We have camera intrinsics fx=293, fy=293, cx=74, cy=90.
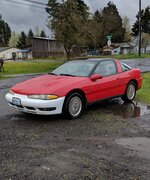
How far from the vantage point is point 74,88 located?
671cm

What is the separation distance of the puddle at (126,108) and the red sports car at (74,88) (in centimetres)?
30

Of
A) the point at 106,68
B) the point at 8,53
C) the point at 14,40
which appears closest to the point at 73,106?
the point at 106,68

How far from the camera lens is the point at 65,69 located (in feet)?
26.1

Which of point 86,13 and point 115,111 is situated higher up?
point 86,13

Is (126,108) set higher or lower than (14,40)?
lower

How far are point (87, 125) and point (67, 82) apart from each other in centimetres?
116

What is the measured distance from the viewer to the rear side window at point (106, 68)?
25.3ft

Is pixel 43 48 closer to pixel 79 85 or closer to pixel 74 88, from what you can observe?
pixel 79 85

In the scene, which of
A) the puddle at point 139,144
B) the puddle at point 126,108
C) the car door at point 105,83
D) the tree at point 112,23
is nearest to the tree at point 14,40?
the tree at point 112,23

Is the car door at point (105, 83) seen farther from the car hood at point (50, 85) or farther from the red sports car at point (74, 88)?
the car hood at point (50, 85)

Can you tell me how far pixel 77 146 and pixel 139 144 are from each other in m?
1.10

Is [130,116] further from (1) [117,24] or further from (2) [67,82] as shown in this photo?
(1) [117,24]

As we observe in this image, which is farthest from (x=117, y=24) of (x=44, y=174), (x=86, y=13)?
(x=44, y=174)

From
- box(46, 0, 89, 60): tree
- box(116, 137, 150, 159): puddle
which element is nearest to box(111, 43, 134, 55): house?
box(46, 0, 89, 60): tree
